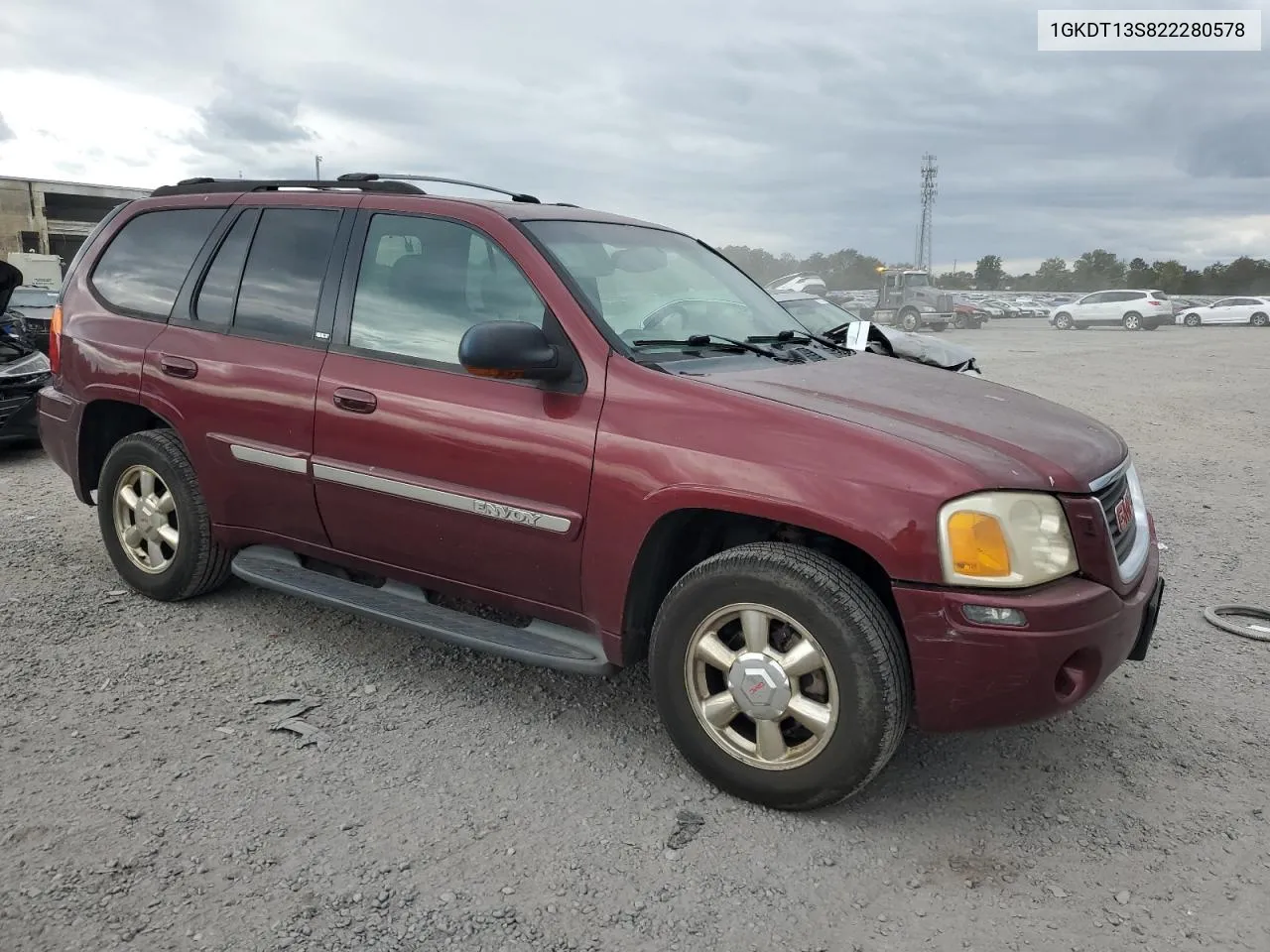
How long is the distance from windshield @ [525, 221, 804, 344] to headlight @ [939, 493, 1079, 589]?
1.24 meters

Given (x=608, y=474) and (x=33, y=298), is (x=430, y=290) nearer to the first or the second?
(x=608, y=474)

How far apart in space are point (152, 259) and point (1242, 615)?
5350 millimetres

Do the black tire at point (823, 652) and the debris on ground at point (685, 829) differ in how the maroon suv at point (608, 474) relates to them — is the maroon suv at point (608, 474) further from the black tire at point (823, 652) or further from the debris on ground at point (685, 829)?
the debris on ground at point (685, 829)

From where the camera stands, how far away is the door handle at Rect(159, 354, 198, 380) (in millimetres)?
4193

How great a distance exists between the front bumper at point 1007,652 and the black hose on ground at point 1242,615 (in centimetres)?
209

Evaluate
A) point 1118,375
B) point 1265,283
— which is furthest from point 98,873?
point 1265,283

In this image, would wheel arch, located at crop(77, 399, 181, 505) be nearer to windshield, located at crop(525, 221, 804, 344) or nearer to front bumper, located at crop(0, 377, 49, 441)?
windshield, located at crop(525, 221, 804, 344)

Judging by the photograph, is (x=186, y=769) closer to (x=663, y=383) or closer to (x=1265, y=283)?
(x=663, y=383)

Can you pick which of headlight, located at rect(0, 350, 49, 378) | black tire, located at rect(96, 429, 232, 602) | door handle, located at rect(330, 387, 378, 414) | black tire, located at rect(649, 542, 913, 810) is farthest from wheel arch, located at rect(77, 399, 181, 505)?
headlight, located at rect(0, 350, 49, 378)

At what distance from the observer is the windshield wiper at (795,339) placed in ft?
12.7

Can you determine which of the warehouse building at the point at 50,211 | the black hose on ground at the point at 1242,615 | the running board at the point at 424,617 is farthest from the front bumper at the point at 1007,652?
the warehouse building at the point at 50,211

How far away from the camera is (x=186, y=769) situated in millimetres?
3146

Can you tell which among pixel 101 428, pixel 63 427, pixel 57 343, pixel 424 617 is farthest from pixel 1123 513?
pixel 57 343

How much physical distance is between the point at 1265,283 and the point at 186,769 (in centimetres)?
7425
